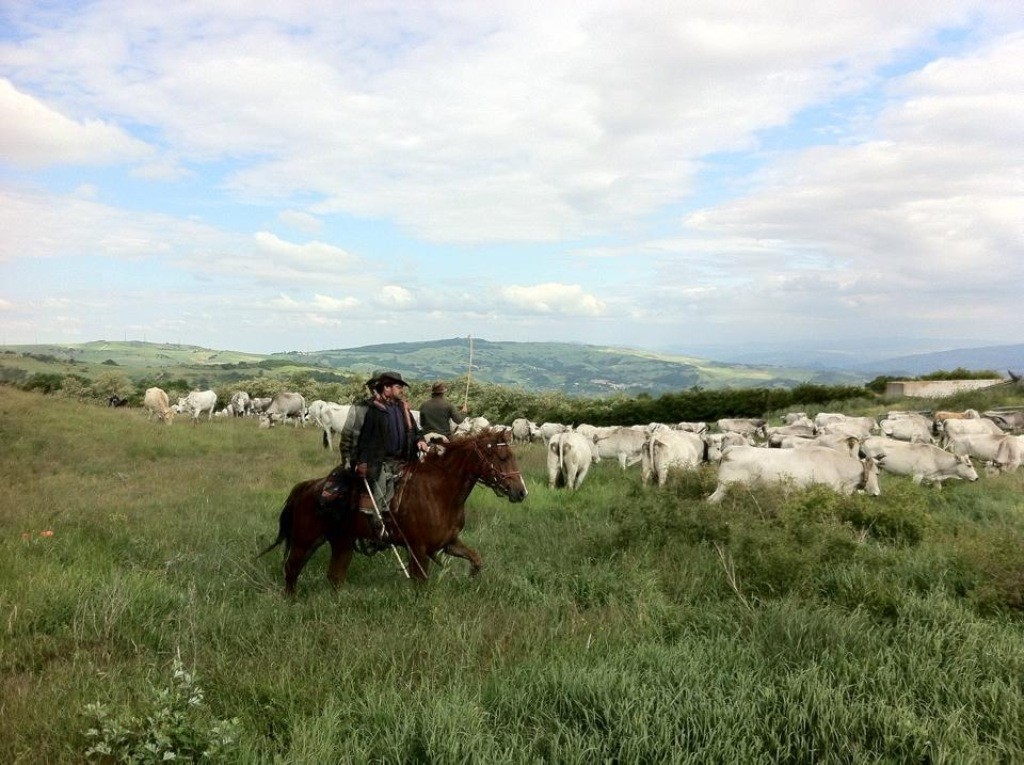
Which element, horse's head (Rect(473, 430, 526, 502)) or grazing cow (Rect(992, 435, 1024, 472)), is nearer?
horse's head (Rect(473, 430, 526, 502))

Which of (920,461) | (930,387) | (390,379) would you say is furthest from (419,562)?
(930,387)

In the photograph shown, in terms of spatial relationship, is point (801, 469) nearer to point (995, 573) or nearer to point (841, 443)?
point (841, 443)

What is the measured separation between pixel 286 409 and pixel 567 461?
82.7ft

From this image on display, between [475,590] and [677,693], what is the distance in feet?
10.3

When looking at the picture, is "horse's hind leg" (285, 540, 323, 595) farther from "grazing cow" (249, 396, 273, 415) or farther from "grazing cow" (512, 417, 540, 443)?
"grazing cow" (249, 396, 273, 415)

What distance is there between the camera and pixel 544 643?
5.14m

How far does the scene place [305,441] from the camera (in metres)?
26.3

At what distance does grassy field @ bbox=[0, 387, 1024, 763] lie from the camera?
370 cm

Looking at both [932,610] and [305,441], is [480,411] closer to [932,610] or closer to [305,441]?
[305,441]

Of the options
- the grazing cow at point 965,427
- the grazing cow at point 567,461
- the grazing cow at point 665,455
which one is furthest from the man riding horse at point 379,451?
the grazing cow at point 965,427

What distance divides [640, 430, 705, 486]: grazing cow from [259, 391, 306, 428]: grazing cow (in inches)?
969

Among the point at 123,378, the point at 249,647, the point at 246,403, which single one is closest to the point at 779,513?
the point at 249,647

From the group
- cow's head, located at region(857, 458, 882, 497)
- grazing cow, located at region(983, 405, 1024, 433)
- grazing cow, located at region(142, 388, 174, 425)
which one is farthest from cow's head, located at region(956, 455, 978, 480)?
grazing cow, located at region(142, 388, 174, 425)

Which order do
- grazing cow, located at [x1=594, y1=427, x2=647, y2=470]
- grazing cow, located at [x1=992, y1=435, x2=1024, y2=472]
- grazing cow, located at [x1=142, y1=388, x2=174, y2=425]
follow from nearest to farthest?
grazing cow, located at [x1=992, y1=435, x2=1024, y2=472], grazing cow, located at [x1=594, y1=427, x2=647, y2=470], grazing cow, located at [x1=142, y1=388, x2=174, y2=425]
